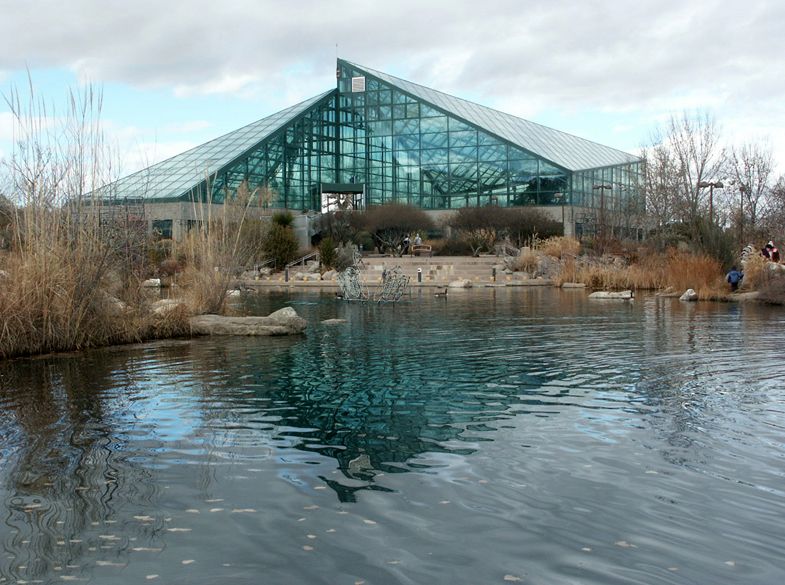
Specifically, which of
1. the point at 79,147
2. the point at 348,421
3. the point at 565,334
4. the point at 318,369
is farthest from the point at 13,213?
the point at 565,334

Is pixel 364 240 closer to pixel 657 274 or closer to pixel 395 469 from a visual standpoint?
pixel 657 274

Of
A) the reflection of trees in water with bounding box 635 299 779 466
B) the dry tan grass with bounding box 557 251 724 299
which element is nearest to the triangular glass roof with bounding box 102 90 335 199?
the dry tan grass with bounding box 557 251 724 299

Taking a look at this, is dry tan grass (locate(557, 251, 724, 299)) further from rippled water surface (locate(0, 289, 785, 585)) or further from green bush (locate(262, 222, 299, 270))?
rippled water surface (locate(0, 289, 785, 585))

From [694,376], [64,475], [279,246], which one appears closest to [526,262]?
[279,246]

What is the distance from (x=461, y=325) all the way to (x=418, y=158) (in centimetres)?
3686

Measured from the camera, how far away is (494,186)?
4791 cm

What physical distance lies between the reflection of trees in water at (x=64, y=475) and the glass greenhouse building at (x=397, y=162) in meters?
35.1

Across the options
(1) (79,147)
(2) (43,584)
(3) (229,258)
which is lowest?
(2) (43,584)

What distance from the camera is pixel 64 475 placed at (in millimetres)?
5199

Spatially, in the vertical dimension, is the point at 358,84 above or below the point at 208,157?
above

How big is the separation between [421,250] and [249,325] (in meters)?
28.2

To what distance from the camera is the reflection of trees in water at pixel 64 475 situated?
402cm

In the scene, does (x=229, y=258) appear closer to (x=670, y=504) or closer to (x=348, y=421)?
(x=348, y=421)

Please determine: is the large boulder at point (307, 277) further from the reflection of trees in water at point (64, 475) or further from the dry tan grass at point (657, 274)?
the reflection of trees in water at point (64, 475)
